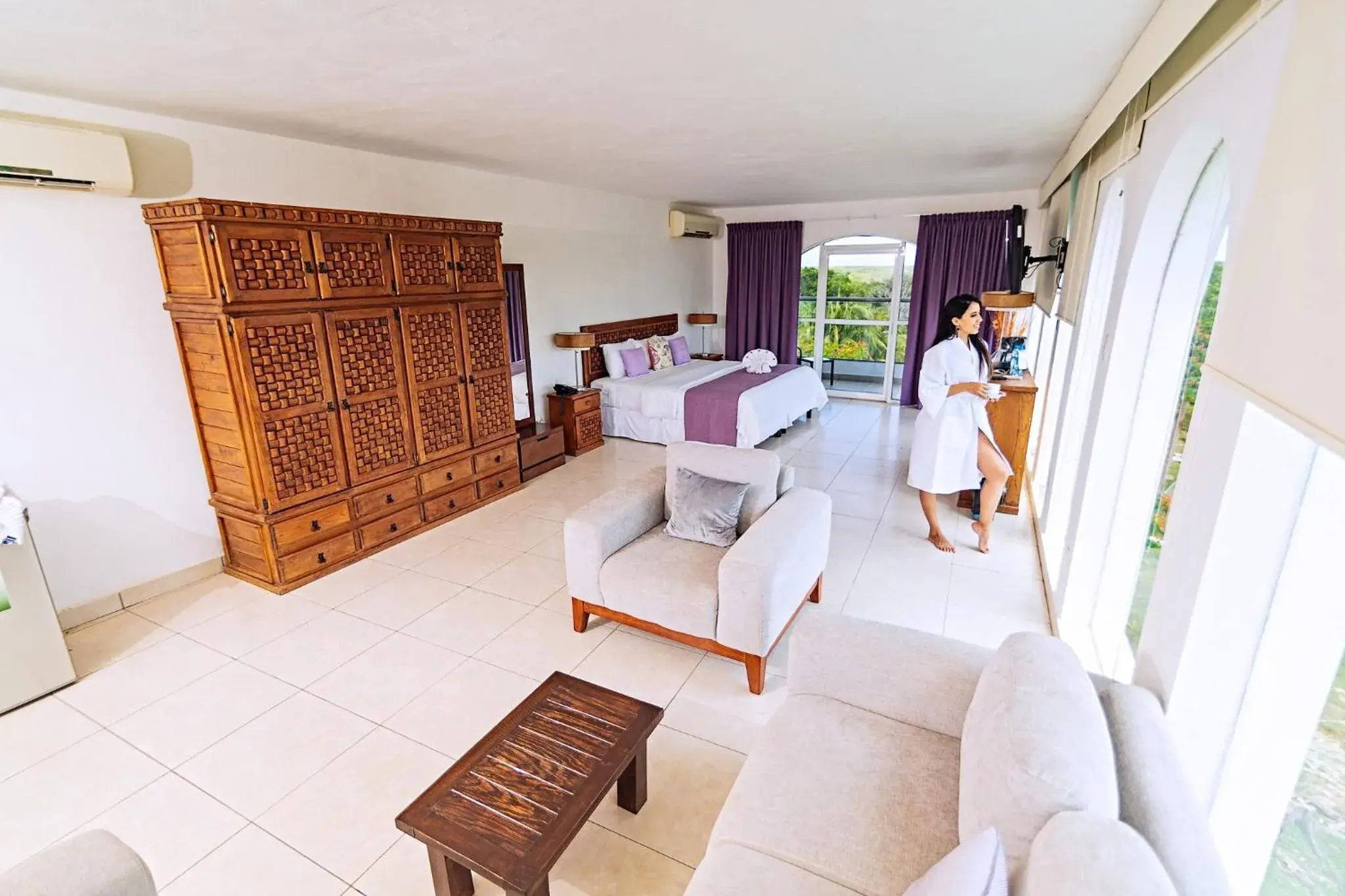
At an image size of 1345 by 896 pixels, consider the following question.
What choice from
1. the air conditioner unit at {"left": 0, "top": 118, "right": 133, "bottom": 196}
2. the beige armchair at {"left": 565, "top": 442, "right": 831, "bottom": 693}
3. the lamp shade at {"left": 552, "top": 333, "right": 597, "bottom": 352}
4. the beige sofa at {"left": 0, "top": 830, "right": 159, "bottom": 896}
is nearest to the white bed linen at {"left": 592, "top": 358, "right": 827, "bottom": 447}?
the lamp shade at {"left": 552, "top": 333, "right": 597, "bottom": 352}

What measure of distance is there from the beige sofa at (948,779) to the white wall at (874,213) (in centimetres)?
598

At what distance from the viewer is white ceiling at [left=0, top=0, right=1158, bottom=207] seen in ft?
5.94

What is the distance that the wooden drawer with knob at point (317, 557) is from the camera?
328cm

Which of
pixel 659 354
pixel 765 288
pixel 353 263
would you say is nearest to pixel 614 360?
pixel 659 354

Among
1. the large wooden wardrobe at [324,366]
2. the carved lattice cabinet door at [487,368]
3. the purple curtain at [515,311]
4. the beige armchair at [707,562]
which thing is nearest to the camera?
the beige armchair at [707,562]

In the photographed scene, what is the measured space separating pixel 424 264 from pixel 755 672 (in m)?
3.14

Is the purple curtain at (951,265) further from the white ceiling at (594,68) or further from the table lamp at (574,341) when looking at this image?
the table lamp at (574,341)

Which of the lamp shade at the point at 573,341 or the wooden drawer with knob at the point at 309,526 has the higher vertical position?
the lamp shade at the point at 573,341

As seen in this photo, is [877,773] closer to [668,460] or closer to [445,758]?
[445,758]

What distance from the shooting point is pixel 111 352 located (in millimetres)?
2980

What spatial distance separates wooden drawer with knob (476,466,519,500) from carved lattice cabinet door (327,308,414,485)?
69 cm

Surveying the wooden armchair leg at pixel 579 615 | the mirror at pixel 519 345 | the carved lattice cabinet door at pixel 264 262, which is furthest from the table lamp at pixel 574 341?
the wooden armchair leg at pixel 579 615

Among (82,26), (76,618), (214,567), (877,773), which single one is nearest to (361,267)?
(82,26)

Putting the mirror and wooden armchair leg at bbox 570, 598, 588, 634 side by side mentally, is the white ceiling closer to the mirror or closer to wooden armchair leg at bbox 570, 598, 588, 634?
the mirror
